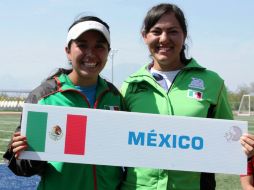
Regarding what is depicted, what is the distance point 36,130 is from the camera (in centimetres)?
293

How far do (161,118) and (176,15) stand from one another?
76cm

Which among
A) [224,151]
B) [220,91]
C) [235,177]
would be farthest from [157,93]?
[235,177]

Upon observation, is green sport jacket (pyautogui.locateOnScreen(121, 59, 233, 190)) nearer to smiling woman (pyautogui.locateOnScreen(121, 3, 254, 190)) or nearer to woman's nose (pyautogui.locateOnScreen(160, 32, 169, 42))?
smiling woman (pyautogui.locateOnScreen(121, 3, 254, 190))

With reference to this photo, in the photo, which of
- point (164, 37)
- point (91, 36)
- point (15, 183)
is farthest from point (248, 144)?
point (15, 183)

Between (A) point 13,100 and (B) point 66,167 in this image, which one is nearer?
(B) point 66,167

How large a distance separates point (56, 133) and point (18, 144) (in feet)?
0.94

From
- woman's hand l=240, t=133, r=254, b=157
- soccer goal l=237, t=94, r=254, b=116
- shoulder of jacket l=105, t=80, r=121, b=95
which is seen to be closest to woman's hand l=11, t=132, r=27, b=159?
shoulder of jacket l=105, t=80, r=121, b=95

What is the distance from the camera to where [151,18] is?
3109 mm

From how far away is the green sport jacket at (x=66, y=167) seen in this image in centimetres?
282

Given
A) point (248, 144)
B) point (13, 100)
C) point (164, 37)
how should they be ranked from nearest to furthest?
point (248, 144)
point (164, 37)
point (13, 100)

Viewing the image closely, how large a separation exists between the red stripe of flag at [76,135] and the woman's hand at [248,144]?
1110 mm

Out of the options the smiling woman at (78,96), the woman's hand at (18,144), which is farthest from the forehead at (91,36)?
the woman's hand at (18,144)

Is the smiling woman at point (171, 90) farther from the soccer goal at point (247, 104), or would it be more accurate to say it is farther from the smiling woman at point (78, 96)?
the soccer goal at point (247, 104)

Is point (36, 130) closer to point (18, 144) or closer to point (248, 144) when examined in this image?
point (18, 144)
